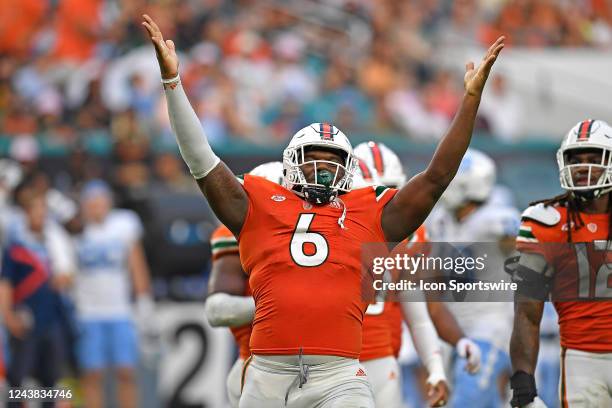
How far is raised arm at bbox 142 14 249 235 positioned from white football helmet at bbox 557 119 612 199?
5.42ft

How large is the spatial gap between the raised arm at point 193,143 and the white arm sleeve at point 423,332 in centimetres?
174

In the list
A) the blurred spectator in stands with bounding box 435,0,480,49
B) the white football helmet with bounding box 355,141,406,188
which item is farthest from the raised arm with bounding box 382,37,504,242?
the blurred spectator in stands with bounding box 435,0,480,49

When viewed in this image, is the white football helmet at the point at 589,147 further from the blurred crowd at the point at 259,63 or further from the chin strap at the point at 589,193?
the blurred crowd at the point at 259,63

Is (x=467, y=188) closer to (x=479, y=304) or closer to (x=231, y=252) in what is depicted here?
(x=479, y=304)

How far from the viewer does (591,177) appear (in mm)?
5848

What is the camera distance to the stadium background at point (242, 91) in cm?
1118

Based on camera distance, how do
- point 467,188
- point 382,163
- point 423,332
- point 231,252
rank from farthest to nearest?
point 467,188
point 382,163
point 423,332
point 231,252

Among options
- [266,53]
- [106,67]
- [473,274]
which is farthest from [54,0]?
[473,274]

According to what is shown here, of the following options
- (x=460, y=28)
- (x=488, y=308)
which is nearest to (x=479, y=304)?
(x=488, y=308)

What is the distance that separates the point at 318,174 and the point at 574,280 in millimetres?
1371

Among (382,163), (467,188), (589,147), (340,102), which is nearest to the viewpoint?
(589,147)

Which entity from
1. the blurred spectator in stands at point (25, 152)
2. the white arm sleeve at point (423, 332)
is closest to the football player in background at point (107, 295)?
the blurred spectator in stands at point (25, 152)

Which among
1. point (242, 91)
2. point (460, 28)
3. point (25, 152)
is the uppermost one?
point (460, 28)

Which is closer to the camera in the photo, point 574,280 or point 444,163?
point 444,163
